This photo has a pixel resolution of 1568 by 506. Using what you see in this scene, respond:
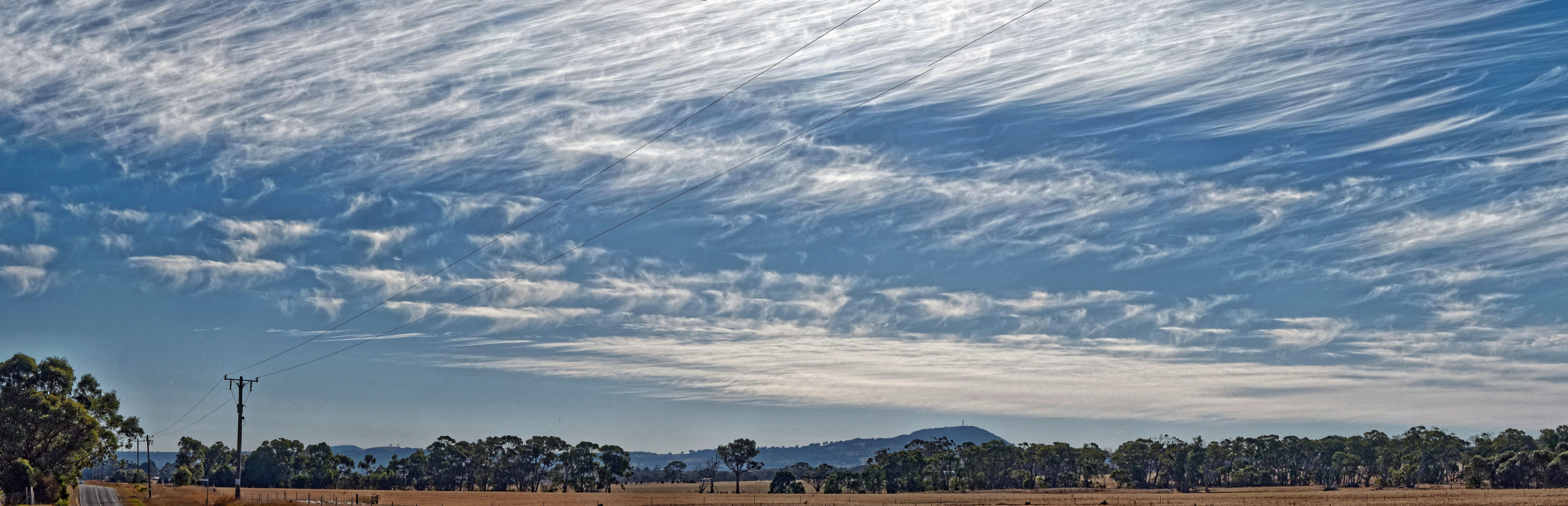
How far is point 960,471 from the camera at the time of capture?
189375mm

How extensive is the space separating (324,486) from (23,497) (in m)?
117

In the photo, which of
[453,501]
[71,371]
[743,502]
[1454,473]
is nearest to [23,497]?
[71,371]

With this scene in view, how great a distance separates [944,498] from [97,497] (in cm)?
9630

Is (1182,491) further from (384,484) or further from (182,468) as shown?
(182,468)

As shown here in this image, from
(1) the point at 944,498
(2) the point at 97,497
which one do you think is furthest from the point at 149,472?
(1) the point at 944,498

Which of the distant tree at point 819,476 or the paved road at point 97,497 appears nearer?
the paved road at point 97,497

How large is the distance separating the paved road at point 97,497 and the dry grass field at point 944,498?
6.91 feet

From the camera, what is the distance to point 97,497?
11831 cm

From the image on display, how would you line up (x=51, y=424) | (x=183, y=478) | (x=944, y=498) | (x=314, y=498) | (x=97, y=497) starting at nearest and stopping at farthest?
(x=51, y=424), (x=97, y=497), (x=314, y=498), (x=944, y=498), (x=183, y=478)

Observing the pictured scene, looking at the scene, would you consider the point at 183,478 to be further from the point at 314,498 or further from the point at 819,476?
the point at 819,476

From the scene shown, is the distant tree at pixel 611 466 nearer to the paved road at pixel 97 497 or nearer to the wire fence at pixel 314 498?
the wire fence at pixel 314 498

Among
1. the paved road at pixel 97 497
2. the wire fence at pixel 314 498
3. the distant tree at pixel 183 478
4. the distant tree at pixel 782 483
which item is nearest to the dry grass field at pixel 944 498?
the wire fence at pixel 314 498

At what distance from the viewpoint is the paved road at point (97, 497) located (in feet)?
329

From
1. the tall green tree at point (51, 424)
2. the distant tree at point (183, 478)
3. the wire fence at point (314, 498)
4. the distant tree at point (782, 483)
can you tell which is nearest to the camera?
the tall green tree at point (51, 424)
